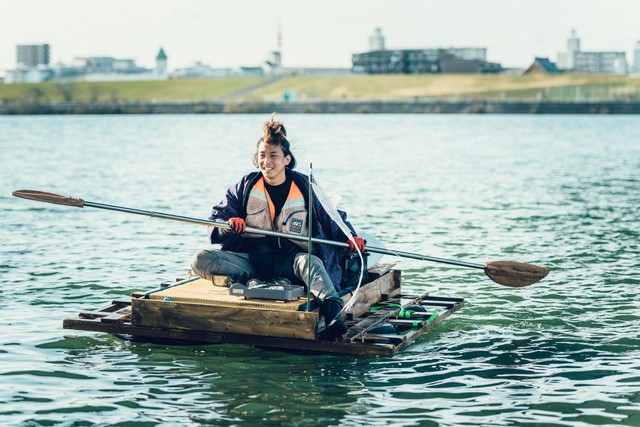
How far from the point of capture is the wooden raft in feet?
27.0

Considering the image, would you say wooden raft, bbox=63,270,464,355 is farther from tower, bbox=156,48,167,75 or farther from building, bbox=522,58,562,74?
tower, bbox=156,48,167,75

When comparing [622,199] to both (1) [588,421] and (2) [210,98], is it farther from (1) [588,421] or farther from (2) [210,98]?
(2) [210,98]

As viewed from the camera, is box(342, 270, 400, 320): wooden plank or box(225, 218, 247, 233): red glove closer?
box(225, 218, 247, 233): red glove

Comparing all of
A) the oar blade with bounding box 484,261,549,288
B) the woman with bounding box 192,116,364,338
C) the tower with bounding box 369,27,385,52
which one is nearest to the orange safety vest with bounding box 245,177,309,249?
the woman with bounding box 192,116,364,338

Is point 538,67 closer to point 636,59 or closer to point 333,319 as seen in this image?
point 636,59

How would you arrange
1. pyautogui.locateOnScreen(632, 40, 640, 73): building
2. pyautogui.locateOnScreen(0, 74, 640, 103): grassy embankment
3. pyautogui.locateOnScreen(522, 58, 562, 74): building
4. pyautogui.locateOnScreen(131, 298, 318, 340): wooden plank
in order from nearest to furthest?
pyautogui.locateOnScreen(131, 298, 318, 340): wooden plank → pyautogui.locateOnScreen(0, 74, 640, 103): grassy embankment → pyautogui.locateOnScreen(522, 58, 562, 74): building → pyautogui.locateOnScreen(632, 40, 640, 73): building

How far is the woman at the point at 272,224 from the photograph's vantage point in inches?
348

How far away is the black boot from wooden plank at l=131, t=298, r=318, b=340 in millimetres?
156

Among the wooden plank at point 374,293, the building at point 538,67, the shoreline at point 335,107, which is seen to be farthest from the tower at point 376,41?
the wooden plank at point 374,293

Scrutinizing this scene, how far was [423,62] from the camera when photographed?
175500 mm

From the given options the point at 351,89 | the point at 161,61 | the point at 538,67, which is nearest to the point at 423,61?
the point at 538,67

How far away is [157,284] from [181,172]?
848 inches

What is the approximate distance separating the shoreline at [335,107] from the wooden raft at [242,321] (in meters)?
113

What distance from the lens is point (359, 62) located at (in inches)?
7185
